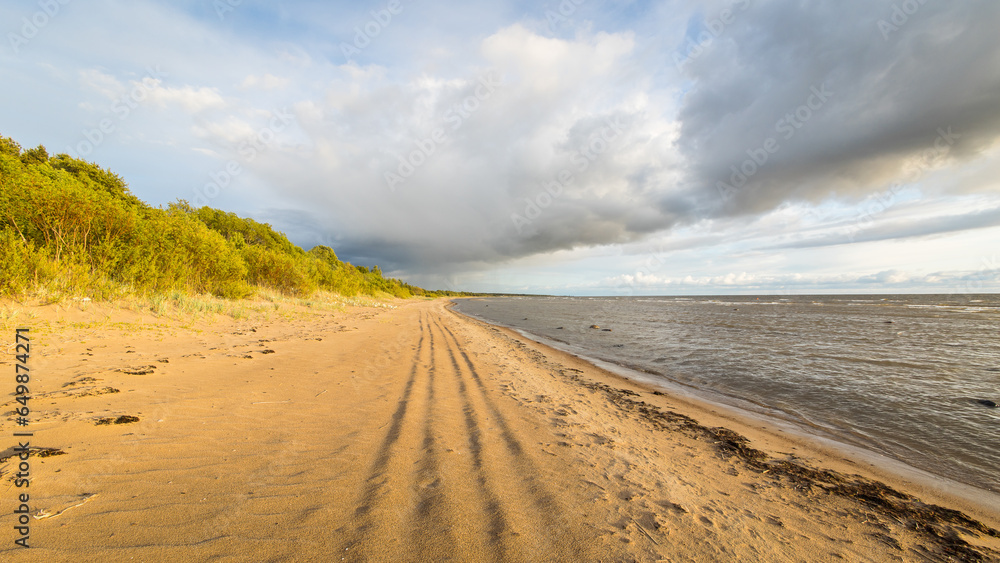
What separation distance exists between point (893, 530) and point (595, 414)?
13.2 ft

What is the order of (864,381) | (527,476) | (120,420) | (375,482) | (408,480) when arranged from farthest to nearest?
(864,381), (120,420), (527,476), (408,480), (375,482)

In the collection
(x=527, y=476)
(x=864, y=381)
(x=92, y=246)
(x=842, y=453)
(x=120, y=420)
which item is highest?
(x=92, y=246)

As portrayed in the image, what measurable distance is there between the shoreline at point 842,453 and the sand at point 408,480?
11 cm

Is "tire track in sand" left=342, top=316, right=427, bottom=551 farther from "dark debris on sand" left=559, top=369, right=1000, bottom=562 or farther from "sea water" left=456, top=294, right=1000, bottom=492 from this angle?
"sea water" left=456, top=294, right=1000, bottom=492

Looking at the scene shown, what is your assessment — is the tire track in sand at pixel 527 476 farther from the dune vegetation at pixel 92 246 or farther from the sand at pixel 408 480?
the dune vegetation at pixel 92 246

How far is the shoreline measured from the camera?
15.2 ft

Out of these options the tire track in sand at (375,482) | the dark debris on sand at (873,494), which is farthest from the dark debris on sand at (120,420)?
the dark debris on sand at (873,494)

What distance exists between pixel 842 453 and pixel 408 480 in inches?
298

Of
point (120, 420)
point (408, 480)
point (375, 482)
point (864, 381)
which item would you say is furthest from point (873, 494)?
point (120, 420)

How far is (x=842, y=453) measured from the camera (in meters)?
6.00

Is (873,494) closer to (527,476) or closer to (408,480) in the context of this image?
(527,476)

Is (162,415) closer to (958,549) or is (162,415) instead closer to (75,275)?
(958,549)

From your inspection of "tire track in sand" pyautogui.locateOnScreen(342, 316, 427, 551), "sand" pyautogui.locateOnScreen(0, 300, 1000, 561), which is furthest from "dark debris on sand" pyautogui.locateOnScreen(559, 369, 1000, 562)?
"tire track in sand" pyautogui.locateOnScreen(342, 316, 427, 551)

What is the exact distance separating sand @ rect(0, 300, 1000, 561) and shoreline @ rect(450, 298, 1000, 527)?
0.35ft
